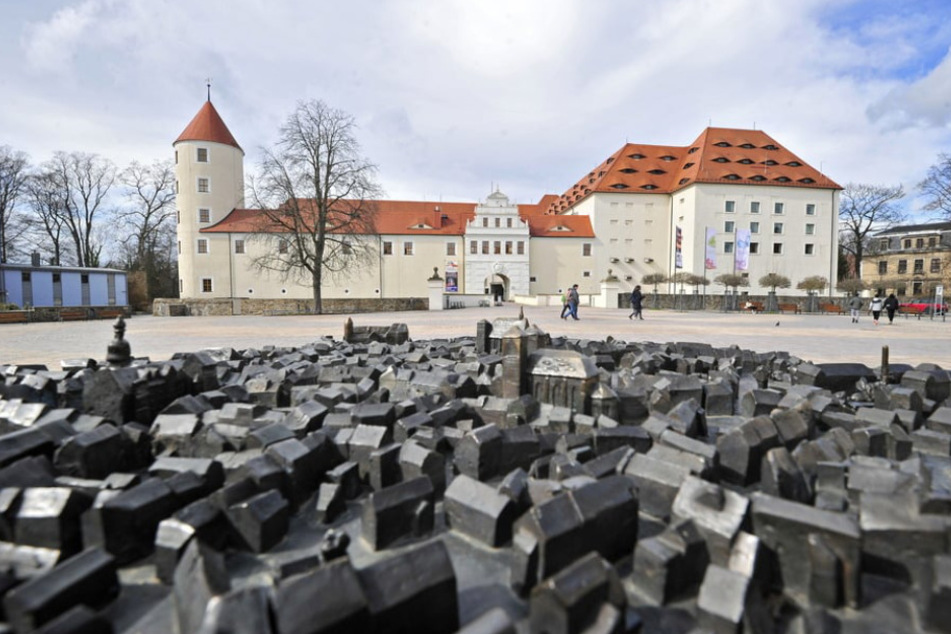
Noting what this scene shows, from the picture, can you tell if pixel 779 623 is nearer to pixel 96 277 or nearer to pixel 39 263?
pixel 96 277

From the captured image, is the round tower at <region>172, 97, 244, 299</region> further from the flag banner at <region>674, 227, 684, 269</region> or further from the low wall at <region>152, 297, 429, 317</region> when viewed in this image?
the flag banner at <region>674, 227, 684, 269</region>

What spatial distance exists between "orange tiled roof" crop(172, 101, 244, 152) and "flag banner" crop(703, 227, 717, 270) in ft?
166

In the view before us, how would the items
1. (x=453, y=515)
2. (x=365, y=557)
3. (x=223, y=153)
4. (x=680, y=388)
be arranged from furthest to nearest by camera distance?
(x=223, y=153)
(x=680, y=388)
(x=453, y=515)
(x=365, y=557)

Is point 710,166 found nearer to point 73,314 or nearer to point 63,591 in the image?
point 73,314

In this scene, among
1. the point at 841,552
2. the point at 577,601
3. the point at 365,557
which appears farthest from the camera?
the point at 365,557

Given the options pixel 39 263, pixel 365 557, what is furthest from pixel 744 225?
pixel 39 263

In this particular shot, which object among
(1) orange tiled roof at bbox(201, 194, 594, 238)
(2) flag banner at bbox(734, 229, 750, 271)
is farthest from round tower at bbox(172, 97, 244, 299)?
(2) flag banner at bbox(734, 229, 750, 271)

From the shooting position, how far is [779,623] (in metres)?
1.64

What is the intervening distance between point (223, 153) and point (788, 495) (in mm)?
52379

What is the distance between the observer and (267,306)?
39469mm

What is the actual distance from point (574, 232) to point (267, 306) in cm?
3376

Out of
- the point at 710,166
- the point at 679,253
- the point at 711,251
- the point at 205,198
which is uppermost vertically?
the point at 710,166

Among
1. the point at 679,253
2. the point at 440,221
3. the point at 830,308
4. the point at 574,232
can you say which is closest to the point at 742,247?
the point at 679,253

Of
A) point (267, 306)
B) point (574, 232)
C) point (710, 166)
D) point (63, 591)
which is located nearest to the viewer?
point (63, 591)
